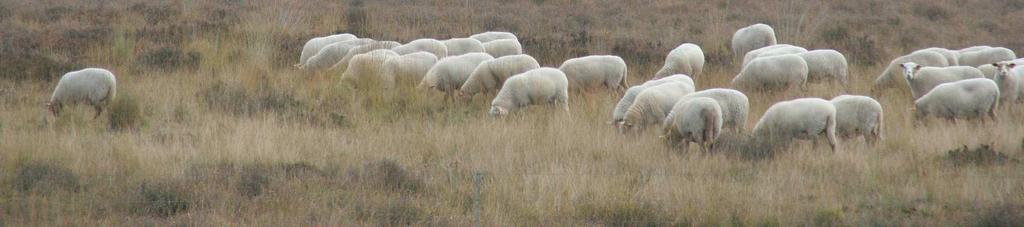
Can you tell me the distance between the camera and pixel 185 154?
9.84m

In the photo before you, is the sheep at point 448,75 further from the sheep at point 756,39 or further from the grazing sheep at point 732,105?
the sheep at point 756,39

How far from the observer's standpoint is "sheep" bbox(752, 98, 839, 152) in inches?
401

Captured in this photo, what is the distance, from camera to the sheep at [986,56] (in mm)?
15133

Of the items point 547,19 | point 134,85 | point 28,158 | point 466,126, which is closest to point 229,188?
point 28,158

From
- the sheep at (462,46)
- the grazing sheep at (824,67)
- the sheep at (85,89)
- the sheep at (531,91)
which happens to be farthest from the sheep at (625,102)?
the sheep at (85,89)

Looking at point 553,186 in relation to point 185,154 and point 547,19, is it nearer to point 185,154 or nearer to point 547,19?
point 185,154

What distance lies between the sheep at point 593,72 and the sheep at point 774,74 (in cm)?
148

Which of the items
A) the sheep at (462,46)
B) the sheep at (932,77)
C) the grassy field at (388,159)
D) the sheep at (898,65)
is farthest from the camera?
the sheep at (462,46)

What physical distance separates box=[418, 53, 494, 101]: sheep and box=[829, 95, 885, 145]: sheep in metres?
4.73

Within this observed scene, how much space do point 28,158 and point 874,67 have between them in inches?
534

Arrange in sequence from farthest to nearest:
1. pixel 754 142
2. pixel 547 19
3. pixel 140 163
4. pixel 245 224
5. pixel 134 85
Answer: pixel 547 19 < pixel 134 85 < pixel 754 142 < pixel 140 163 < pixel 245 224

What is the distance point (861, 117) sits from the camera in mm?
10672

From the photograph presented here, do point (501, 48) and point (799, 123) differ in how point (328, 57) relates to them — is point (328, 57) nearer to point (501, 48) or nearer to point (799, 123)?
point (501, 48)

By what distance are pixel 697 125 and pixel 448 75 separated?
4.48 m
